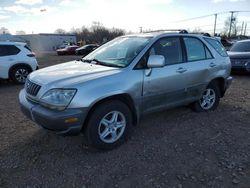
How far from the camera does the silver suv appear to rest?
305 centimetres

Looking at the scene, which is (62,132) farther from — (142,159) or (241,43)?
(241,43)

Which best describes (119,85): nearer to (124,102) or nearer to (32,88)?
(124,102)

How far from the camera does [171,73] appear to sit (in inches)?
159

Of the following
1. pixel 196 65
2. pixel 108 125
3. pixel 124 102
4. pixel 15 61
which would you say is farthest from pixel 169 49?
pixel 15 61

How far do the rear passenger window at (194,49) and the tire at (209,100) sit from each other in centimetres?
78

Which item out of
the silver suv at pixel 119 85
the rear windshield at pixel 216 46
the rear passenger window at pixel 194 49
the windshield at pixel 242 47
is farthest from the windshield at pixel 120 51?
the windshield at pixel 242 47

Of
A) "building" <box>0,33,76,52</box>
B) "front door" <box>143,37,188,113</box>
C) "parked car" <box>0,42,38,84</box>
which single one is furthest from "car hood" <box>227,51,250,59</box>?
"building" <box>0,33,76,52</box>

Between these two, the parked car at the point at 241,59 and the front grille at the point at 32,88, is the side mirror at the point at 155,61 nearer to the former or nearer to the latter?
the front grille at the point at 32,88

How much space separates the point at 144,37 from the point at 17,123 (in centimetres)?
303

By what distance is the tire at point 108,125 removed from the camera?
10.7ft

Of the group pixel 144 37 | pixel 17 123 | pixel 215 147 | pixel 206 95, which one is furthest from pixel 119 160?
pixel 206 95

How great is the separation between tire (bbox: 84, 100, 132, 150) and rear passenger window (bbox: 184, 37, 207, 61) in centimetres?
182

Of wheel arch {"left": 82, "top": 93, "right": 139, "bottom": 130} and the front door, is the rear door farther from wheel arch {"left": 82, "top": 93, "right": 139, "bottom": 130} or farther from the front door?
wheel arch {"left": 82, "top": 93, "right": 139, "bottom": 130}

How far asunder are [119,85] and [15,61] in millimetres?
6765
